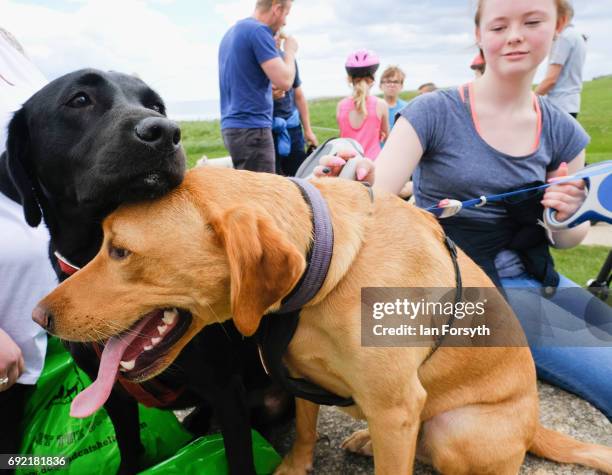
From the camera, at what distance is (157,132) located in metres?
1.51

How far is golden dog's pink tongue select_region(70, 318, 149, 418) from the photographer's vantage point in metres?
1.61

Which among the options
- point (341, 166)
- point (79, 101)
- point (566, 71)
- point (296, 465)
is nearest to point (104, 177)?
point (79, 101)

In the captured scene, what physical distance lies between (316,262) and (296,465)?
1295 millimetres

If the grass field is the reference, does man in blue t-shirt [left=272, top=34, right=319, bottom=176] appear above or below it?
above

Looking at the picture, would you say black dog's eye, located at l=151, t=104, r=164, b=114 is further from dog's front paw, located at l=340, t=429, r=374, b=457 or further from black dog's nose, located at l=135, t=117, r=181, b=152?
dog's front paw, located at l=340, t=429, r=374, b=457

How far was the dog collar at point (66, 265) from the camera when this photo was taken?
184cm

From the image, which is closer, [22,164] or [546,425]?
[22,164]

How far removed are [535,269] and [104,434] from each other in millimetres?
2505

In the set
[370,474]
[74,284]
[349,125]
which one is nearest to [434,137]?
[370,474]

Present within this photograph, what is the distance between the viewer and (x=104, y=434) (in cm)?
232

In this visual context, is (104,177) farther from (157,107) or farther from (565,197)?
(565,197)

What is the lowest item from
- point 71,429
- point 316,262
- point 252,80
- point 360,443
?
point 360,443

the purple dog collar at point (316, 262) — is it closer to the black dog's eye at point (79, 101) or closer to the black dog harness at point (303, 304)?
the black dog harness at point (303, 304)

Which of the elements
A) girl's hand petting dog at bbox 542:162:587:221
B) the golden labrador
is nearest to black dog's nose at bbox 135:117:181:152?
the golden labrador
